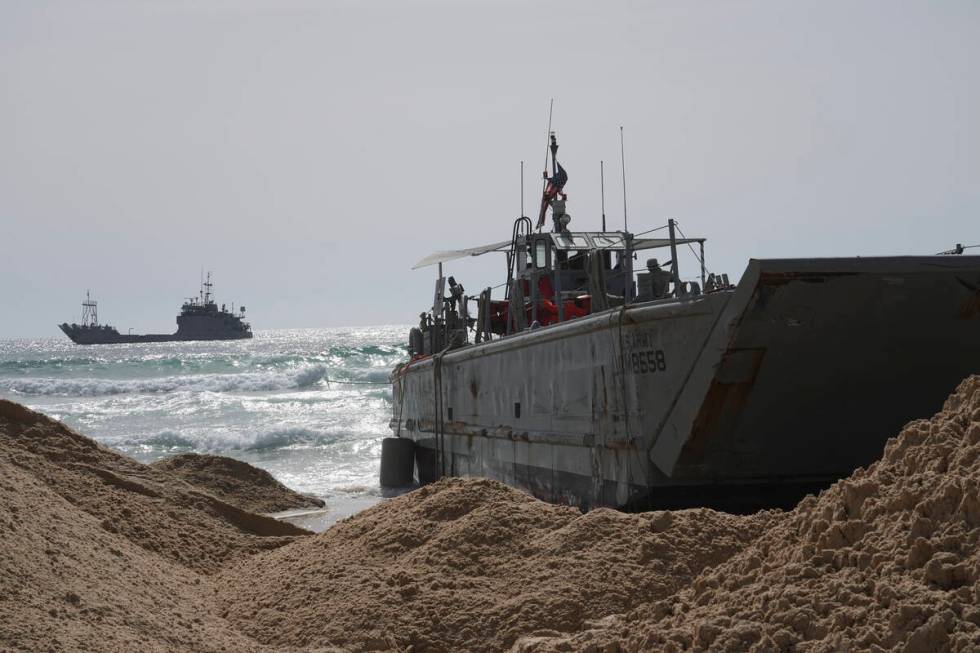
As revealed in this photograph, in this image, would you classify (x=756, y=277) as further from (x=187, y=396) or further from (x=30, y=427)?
(x=187, y=396)

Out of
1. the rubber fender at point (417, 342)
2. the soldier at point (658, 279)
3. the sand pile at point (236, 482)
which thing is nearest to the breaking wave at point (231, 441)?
the rubber fender at point (417, 342)

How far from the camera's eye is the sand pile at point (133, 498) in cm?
670

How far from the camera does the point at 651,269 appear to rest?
411 inches

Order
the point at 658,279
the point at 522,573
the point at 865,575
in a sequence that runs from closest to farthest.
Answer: the point at 865,575, the point at 522,573, the point at 658,279

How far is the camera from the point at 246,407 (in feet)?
116

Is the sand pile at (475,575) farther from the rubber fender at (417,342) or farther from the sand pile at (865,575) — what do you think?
the rubber fender at (417,342)

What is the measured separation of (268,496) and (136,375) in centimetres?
4621

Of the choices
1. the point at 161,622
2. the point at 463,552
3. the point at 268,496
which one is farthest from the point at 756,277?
the point at 268,496

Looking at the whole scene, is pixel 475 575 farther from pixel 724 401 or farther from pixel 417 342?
pixel 417 342

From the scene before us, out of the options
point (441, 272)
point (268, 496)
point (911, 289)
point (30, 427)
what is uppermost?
point (441, 272)

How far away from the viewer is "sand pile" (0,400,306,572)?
264 inches

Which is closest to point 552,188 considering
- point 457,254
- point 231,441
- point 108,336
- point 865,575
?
point 457,254

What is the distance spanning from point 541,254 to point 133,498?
17.5 feet

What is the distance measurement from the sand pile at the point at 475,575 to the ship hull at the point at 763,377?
1.45 meters
